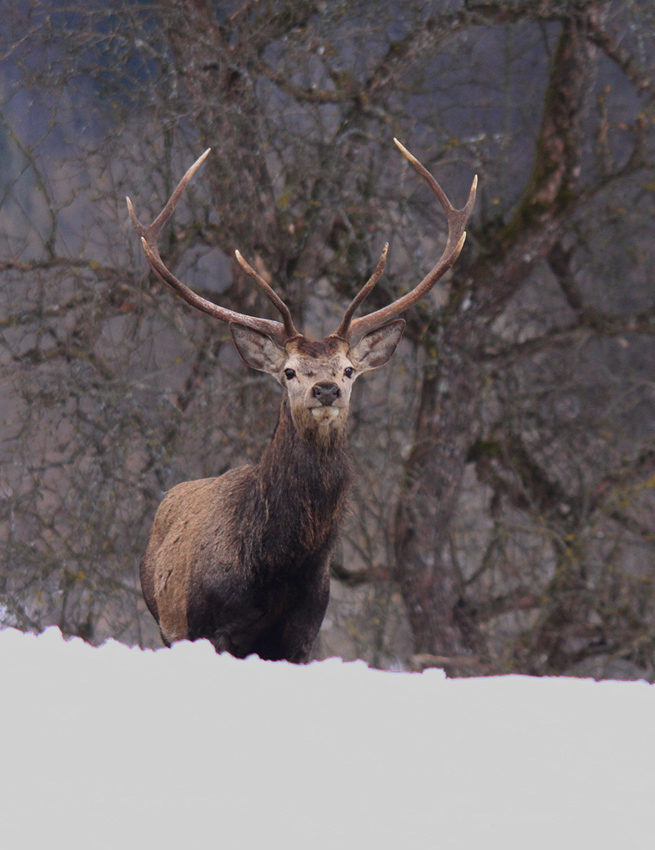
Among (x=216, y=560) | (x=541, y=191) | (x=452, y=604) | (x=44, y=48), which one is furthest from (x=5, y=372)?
(x=541, y=191)

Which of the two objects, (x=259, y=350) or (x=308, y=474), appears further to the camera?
(x=259, y=350)

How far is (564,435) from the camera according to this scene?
8.78m

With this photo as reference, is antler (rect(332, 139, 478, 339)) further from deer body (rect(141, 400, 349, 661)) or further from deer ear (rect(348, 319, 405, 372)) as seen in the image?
deer body (rect(141, 400, 349, 661))

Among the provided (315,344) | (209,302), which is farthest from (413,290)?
(209,302)

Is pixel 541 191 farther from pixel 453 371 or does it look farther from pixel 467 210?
pixel 467 210

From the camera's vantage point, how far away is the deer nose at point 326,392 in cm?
350

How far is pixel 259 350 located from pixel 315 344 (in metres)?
0.28

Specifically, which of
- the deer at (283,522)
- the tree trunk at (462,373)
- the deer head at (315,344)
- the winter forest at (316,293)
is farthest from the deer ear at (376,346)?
the tree trunk at (462,373)

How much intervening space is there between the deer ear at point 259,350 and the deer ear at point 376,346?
0.34m

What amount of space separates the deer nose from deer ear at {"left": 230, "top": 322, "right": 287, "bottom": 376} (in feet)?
1.58

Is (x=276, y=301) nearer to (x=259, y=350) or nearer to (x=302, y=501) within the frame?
(x=259, y=350)

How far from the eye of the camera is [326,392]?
350 centimetres

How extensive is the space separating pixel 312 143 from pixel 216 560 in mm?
4172

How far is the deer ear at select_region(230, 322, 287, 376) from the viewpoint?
3.95 m
